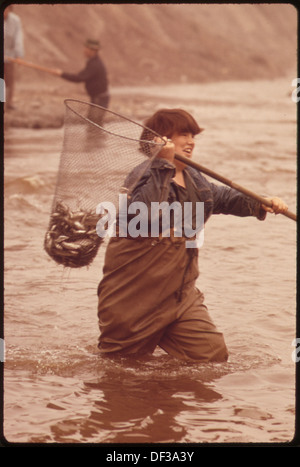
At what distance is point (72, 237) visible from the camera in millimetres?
4488

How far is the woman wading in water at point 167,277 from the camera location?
182 inches

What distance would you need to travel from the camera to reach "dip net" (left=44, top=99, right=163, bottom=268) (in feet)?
14.6

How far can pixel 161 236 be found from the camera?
181 inches

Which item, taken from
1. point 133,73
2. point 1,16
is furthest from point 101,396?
point 133,73

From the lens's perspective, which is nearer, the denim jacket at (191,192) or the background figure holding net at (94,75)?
the denim jacket at (191,192)

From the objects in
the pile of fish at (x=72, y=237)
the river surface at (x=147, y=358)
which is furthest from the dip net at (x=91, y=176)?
the river surface at (x=147, y=358)

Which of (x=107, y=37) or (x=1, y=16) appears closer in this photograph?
(x=1, y=16)

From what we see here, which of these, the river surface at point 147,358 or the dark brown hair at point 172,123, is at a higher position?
the dark brown hair at point 172,123

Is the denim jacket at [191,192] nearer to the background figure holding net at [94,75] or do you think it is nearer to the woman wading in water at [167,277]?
the woman wading in water at [167,277]

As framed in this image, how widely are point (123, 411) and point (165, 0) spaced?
1.98 metres

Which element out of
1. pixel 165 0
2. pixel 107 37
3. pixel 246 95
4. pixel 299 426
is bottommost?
pixel 299 426

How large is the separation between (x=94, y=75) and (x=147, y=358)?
9.05 meters

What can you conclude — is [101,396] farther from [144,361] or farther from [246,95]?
[246,95]

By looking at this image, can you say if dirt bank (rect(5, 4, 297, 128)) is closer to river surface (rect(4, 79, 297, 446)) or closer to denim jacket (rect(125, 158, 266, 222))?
river surface (rect(4, 79, 297, 446))
